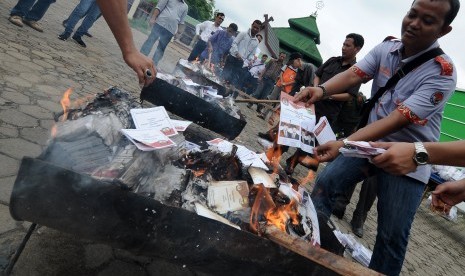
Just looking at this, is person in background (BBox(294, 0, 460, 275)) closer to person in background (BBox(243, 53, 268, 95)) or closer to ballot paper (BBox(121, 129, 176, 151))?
ballot paper (BBox(121, 129, 176, 151))

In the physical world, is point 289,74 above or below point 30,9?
above

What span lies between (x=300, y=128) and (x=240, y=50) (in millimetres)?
8974

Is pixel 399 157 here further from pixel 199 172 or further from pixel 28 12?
pixel 28 12

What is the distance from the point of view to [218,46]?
31.2 ft

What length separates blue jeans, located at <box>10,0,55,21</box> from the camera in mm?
5954

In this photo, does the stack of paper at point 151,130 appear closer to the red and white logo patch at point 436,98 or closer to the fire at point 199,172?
the fire at point 199,172

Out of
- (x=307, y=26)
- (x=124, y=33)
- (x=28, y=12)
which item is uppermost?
(x=307, y=26)

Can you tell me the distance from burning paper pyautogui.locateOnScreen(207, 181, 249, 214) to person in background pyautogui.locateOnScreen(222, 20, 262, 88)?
8.65 m

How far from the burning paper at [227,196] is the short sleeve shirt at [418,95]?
137 cm

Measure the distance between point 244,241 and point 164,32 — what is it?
7.13 metres

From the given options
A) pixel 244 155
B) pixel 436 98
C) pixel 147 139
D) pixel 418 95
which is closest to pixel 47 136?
pixel 147 139

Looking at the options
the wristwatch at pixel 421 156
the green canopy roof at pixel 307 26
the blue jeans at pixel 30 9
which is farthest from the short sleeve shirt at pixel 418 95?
the green canopy roof at pixel 307 26

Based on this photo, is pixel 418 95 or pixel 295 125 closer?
pixel 418 95

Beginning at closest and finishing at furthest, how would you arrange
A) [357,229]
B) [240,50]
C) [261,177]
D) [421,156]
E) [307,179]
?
[421,156]
[261,177]
[307,179]
[357,229]
[240,50]
